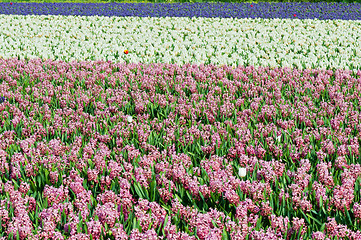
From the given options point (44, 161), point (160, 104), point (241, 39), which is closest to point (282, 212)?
point (44, 161)

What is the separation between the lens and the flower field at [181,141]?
9.24 feet

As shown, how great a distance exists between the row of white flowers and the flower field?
0.09m

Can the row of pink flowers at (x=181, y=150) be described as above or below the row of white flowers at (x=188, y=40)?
below

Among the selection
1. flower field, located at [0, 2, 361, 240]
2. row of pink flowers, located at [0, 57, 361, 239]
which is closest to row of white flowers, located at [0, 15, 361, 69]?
flower field, located at [0, 2, 361, 240]

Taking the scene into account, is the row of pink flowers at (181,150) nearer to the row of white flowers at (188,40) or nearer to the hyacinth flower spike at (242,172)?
the hyacinth flower spike at (242,172)

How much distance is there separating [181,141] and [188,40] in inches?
275

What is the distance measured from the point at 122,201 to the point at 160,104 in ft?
8.38

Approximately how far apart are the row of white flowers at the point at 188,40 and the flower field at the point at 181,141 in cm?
9

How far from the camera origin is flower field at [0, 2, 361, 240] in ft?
9.24

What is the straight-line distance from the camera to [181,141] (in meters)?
4.18

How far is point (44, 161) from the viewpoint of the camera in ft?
12.0

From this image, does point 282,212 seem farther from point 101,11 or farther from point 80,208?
point 101,11

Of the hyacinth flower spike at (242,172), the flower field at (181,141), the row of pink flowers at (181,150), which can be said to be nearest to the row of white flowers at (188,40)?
the flower field at (181,141)

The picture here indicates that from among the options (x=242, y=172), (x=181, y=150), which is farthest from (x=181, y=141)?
(x=242, y=172)
